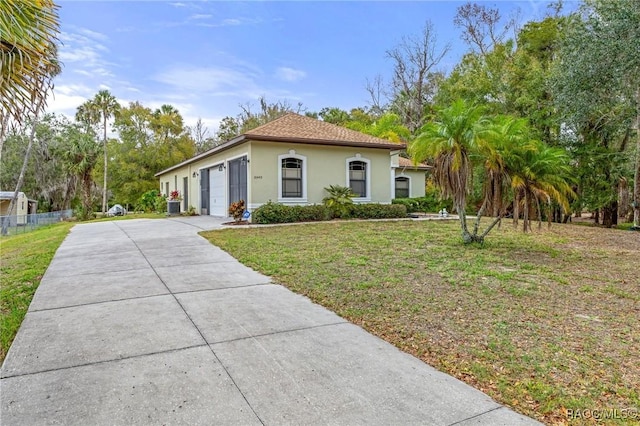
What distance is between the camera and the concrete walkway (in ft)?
8.18

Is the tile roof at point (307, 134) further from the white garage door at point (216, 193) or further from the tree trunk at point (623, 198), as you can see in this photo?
the tree trunk at point (623, 198)

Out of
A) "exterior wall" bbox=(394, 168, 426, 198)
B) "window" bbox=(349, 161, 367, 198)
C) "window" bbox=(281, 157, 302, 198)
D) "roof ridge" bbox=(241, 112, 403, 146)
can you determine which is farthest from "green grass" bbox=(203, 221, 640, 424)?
"exterior wall" bbox=(394, 168, 426, 198)

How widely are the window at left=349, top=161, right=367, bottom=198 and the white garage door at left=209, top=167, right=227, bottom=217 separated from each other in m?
5.72

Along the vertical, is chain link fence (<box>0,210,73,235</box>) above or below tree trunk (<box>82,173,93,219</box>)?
below

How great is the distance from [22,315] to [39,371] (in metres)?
1.73

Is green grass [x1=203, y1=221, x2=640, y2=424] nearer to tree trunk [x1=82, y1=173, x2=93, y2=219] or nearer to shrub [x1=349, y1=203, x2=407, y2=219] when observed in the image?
shrub [x1=349, y1=203, x2=407, y2=219]

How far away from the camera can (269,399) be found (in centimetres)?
266

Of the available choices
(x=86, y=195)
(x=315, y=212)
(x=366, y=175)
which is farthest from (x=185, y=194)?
(x=366, y=175)

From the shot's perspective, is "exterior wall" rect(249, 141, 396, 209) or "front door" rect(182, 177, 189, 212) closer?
"exterior wall" rect(249, 141, 396, 209)

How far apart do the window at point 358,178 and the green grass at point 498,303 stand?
6.69m

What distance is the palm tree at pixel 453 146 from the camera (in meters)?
7.76

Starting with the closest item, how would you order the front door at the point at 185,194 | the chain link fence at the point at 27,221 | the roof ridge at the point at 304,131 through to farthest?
the roof ridge at the point at 304,131 → the chain link fence at the point at 27,221 → the front door at the point at 185,194

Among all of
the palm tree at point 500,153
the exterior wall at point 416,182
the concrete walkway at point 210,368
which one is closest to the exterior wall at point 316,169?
the exterior wall at point 416,182

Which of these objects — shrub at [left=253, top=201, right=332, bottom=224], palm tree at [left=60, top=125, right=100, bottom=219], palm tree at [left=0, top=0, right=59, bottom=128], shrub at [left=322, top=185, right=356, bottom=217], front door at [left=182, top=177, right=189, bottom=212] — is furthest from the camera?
palm tree at [left=60, top=125, right=100, bottom=219]
